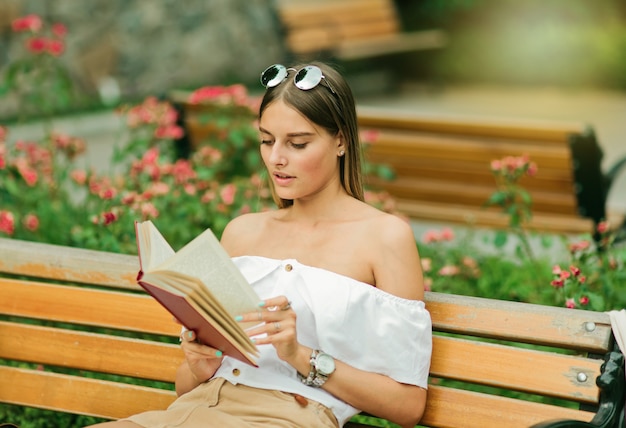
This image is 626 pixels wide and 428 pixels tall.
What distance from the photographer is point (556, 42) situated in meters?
12.8

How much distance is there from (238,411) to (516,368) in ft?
2.46

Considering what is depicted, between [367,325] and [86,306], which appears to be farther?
[86,306]

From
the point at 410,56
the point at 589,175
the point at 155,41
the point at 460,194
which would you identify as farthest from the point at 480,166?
the point at 410,56

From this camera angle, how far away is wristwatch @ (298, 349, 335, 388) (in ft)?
8.55

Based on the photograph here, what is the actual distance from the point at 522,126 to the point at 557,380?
2260 millimetres

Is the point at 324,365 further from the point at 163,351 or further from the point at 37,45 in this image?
the point at 37,45

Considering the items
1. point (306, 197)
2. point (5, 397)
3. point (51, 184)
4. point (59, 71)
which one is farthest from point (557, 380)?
point (59, 71)

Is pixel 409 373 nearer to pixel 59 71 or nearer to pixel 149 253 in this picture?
pixel 149 253

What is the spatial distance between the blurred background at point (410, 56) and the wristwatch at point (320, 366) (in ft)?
16.8

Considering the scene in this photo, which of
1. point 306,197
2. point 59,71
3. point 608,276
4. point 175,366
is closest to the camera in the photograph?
point 306,197

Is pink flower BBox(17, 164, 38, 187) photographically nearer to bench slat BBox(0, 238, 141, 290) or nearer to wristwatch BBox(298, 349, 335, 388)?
bench slat BBox(0, 238, 141, 290)

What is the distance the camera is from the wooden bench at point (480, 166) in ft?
15.3

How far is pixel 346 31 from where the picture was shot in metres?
12.0

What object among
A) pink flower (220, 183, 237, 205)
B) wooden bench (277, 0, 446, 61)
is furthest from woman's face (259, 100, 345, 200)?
wooden bench (277, 0, 446, 61)
